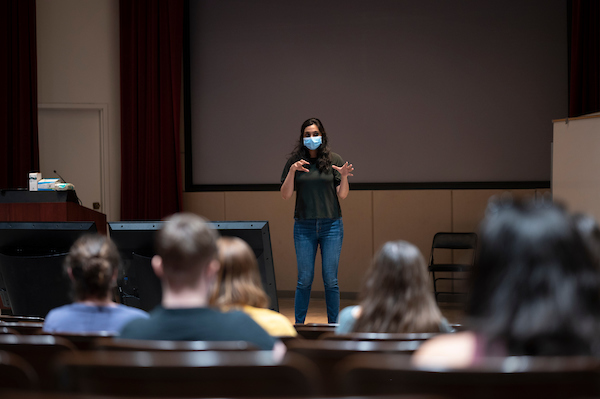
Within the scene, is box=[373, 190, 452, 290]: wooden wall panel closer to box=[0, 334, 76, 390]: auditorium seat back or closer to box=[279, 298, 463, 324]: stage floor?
box=[279, 298, 463, 324]: stage floor

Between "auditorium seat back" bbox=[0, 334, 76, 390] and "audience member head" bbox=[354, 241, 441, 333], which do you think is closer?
"auditorium seat back" bbox=[0, 334, 76, 390]

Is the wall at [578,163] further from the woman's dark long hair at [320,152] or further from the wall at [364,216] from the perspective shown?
the woman's dark long hair at [320,152]

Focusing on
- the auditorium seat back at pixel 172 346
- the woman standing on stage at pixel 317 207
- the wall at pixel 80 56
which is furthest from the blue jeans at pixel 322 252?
the wall at pixel 80 56

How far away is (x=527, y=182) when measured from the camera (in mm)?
5836

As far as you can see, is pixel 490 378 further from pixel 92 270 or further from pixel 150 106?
pixel 150 106

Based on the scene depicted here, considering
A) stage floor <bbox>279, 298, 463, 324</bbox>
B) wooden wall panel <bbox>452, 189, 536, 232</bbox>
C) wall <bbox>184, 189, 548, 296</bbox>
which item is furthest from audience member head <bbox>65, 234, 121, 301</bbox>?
wooden wall panel <bbox>452, 189, 536, 232</bbox>

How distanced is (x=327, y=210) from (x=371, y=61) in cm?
288

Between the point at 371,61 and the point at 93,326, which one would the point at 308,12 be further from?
the point at 93,326

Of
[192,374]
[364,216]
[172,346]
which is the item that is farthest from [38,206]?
[192,374]

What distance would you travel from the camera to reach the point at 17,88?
20.0 ft

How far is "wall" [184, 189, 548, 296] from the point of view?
590cm

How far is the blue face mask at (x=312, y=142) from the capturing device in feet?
12.3

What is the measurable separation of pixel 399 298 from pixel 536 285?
81 cm

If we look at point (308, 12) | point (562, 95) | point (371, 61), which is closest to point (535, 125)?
point (562, 95)
